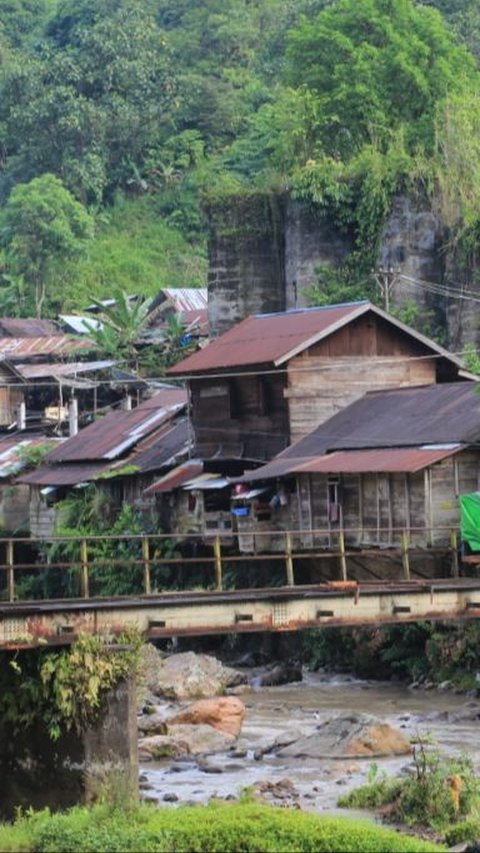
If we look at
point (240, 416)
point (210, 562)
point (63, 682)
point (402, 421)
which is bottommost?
point (63, 682)

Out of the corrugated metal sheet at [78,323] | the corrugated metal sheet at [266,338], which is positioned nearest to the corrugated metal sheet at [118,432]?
the corrugated metal sheet at [266,338]

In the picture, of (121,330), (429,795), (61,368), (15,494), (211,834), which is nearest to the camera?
(211,834)

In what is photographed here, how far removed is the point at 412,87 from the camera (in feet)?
209

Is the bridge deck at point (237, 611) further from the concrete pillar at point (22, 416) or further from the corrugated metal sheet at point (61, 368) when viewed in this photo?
the concrete pillar at point (22, 416)

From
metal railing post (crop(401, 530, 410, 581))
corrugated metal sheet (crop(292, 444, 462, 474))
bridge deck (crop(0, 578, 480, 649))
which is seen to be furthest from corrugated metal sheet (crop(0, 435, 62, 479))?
bridge deck (crop(0, 578, 480, 649))

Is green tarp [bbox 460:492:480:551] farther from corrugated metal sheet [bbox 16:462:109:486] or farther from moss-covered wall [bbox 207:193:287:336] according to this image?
moss-covered wall [bbox 207:193:287:336]

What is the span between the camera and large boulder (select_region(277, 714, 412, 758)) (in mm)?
28609

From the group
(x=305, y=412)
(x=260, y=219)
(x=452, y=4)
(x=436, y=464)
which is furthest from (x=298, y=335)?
(x=452, y=4)

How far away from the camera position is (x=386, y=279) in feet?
184

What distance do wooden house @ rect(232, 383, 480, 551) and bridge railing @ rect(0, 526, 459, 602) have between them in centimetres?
9

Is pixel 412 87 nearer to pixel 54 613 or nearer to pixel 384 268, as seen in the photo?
pixel 384 268

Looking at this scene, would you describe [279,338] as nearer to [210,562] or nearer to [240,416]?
[240,416]

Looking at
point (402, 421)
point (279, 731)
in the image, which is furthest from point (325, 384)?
point (279, 731)

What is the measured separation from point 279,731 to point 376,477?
27.1 feet
